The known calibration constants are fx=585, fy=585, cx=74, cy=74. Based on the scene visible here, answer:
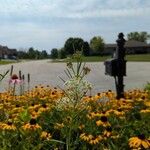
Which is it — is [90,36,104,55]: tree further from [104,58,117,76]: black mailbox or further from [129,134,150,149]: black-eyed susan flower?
[129,134,150,149]: black-eyed susan flower

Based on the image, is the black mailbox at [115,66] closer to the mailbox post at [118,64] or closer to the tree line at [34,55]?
the mailbox post at [118,64]

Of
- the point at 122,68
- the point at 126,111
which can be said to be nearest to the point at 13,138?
the point at 126,111

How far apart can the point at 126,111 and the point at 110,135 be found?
1873 mm

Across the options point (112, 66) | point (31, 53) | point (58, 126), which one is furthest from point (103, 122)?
point (31, 53)

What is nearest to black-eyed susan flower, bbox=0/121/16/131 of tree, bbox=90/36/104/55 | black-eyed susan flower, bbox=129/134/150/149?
black-eyed susan flower, bbox=129/134/150/149

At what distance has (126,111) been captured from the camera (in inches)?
328

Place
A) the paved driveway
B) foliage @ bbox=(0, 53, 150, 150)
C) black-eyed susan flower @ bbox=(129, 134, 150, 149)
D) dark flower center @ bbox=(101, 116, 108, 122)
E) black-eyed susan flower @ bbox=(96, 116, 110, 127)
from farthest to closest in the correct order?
the paved driveway, dark flower center @ bbox=(101, 116, 108, 122), black-eyed susan flower @ bbox=(96, 116, 110, 127), foliage @ bbox=(0, 53, 150, 150), black-eyed susan flower @ bbox=(129, 134, 150, 149)

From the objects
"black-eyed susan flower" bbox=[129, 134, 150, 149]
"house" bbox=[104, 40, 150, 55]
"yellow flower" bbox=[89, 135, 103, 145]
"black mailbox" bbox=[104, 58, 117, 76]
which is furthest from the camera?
"house" bbox=[104, 40, 150, 55]

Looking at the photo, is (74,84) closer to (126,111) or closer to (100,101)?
(126,111)

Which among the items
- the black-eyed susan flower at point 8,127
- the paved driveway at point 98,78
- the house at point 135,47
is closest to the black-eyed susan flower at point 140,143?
the black-eyed susan flower at point 8,127

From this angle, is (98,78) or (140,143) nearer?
(140,143)

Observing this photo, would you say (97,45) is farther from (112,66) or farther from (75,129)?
(75,129)

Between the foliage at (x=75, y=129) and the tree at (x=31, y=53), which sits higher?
the foliage at (x=75, y=129)

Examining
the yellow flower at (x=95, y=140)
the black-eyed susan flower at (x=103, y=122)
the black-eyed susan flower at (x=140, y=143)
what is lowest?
the yellow flower at (x=95, y=140)
